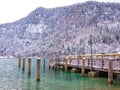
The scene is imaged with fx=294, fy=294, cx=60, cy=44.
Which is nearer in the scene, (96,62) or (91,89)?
(91,89)

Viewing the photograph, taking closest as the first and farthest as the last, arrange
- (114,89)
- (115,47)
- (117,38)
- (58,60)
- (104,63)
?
1. (114,89)
2. (104,63)
3. (58,60)
4. (115,47)
5. (117,38)

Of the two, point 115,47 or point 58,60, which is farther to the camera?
point 115,47

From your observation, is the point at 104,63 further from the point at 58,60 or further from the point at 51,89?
the point at 58,60

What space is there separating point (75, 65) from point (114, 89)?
21.3 m

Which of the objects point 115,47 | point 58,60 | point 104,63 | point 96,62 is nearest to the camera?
point 104,63

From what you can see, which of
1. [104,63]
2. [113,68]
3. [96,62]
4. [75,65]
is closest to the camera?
[113,68]

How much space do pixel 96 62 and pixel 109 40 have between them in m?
154

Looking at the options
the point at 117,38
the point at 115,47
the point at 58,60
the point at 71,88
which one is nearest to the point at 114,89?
the point at 71,88

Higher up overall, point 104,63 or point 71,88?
point 104,63

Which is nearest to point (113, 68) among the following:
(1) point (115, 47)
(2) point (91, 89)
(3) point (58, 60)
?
(2) point (91, 89)

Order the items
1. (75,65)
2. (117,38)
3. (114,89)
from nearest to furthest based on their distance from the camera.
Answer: (114,89) → (75,65) → (117,38)

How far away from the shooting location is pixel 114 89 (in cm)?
3031

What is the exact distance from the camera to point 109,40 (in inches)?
7584

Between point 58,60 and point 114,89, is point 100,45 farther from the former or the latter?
point 114,89
